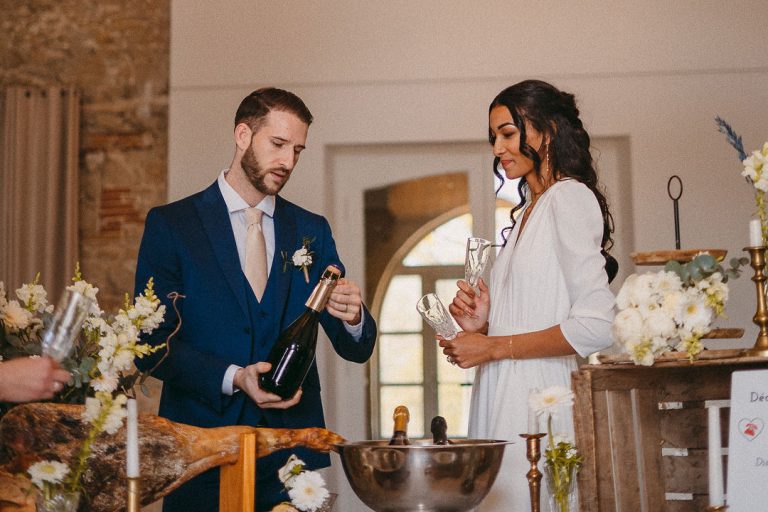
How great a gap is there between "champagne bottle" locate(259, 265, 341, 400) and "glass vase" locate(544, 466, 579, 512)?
2.25ft

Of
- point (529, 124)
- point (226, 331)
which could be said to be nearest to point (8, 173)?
point (226, 331)

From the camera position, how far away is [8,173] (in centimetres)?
488

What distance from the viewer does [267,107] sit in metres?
2.44

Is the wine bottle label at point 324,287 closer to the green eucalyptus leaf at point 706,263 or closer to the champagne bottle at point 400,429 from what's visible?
the champagne bottle at point 400,429

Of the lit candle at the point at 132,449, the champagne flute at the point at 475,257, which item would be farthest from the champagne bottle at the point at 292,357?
the lit candle at the point at 132,449

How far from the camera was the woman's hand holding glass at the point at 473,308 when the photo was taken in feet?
8.11

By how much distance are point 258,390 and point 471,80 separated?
2610mm

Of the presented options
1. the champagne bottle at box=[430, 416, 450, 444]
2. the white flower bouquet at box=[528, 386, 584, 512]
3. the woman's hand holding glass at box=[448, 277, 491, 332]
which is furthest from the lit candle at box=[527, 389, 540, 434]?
the woman's hand holding glass at box=[448, 277, 491, 332]

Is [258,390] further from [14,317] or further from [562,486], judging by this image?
[562,486]

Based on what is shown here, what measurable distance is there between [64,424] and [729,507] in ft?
3.68

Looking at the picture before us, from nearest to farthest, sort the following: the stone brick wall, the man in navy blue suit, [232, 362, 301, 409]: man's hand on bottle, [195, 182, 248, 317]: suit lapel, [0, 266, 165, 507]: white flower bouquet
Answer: [0, 266, 165, 507]: white flower bouquet, [232, 362, 301, 409]: man's hand on bottle, the man in navy blue suit, [195, 182, 248, 317]: suit lapel, the stone brick wall

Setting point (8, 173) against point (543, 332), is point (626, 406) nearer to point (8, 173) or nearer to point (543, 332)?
point (543, 332)

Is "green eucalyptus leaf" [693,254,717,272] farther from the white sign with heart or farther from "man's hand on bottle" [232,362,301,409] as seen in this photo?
"man's hand on bottle" [232,362,301,409]

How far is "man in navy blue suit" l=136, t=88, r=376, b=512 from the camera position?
2219 mm
